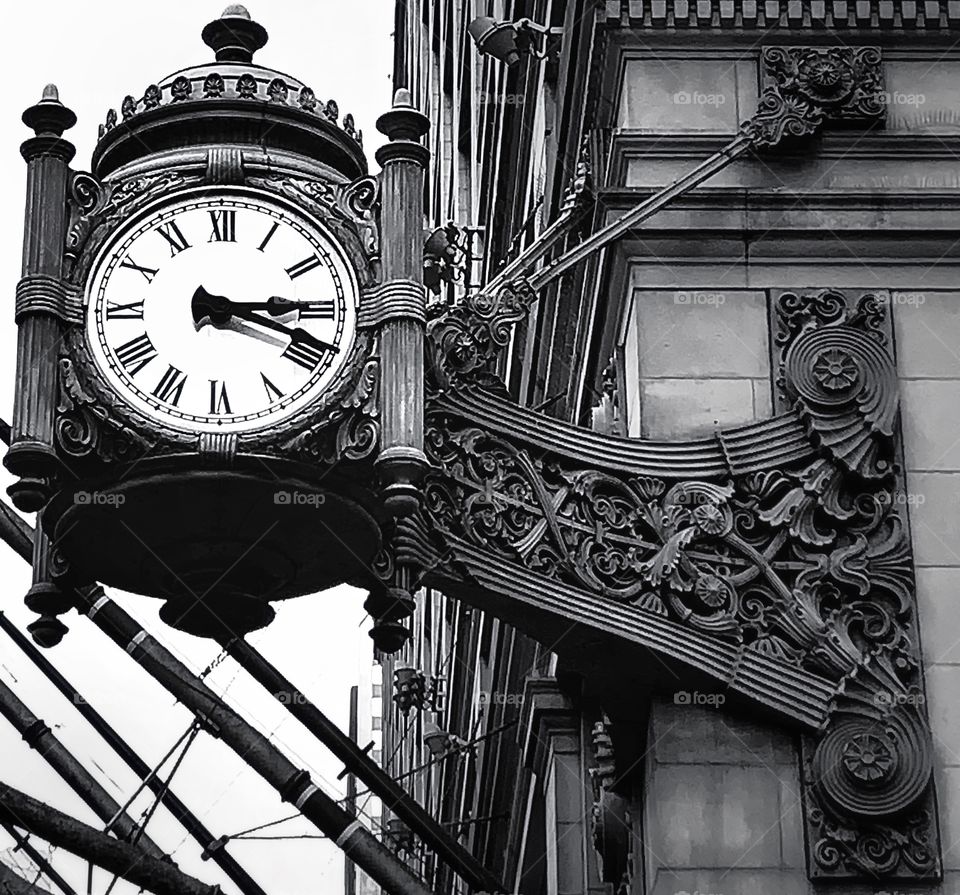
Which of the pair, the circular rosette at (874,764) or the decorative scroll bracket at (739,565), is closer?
the circular rosette at (874,764)

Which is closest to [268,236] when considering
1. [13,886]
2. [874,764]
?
[13,886]

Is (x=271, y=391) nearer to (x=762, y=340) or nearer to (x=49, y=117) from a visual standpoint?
(x=49, y=117)

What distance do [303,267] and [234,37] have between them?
2.26 meters

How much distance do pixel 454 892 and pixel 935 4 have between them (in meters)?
18.6

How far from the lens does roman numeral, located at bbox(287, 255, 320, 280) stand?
51.2 ft

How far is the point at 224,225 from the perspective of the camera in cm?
1568

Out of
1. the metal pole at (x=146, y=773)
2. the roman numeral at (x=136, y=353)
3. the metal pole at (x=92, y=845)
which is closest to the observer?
the metal pole at (x=92, y=845)

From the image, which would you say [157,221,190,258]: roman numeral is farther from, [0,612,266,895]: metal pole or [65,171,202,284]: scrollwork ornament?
[0,612,266,895]: metal pole

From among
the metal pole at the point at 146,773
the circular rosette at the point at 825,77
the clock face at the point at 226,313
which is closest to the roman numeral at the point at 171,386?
the clock face at the point at 226,313

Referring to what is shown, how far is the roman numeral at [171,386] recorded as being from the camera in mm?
15281

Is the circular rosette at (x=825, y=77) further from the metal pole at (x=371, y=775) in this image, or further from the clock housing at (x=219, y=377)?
the metal pole at (x=371, y=775)

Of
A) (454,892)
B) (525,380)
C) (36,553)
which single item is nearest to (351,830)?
(36,553)

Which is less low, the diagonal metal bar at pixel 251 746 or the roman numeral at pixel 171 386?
the roman numeral at pixel 171 386

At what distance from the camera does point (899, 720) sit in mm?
15547
